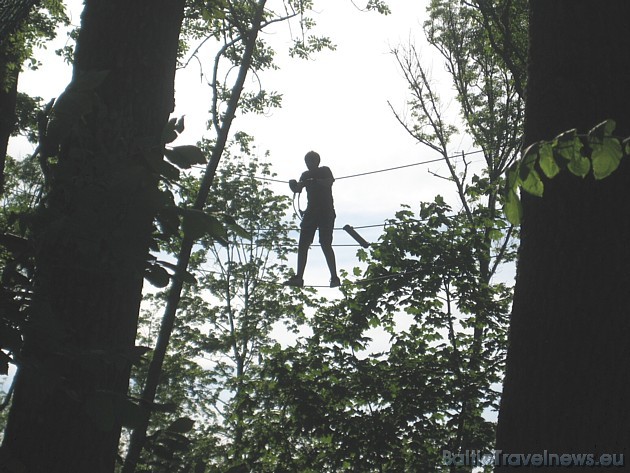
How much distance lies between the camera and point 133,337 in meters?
1.88

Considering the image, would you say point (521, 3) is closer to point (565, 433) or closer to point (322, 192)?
point (322, 192)

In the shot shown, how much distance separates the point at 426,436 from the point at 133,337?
7.00 m

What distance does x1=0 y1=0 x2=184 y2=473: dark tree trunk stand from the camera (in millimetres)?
1345

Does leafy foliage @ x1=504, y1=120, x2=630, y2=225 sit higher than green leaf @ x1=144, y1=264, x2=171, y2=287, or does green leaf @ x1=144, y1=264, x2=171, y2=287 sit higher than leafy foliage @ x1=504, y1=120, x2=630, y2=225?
leafy foliage @ x1=504, y1=120, x2=630, y2=225

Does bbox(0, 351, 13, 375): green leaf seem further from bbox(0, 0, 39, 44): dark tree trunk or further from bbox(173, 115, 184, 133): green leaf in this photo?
bbox(0, 0, 39, 44): dark tree trunk

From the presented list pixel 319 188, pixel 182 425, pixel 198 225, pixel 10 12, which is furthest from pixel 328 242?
pixel 198 225

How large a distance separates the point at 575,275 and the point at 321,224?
837cm

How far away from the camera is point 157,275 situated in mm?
1522

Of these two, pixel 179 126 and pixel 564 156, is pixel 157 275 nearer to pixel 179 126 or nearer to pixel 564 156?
pixel 179 126

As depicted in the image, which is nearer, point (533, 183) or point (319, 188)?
point (533, 183)

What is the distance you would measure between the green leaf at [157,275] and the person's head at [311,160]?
28.1 ft

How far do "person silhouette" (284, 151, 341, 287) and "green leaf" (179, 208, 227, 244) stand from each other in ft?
27.3

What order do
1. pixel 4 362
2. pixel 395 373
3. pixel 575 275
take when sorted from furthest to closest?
1. pixel 395 373
2. pixel 575 275
3. pixel 4 362

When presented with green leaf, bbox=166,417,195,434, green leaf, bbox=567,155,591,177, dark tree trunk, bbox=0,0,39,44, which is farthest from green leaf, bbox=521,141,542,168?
dark tree trunk, bbox=0,0,39,44
